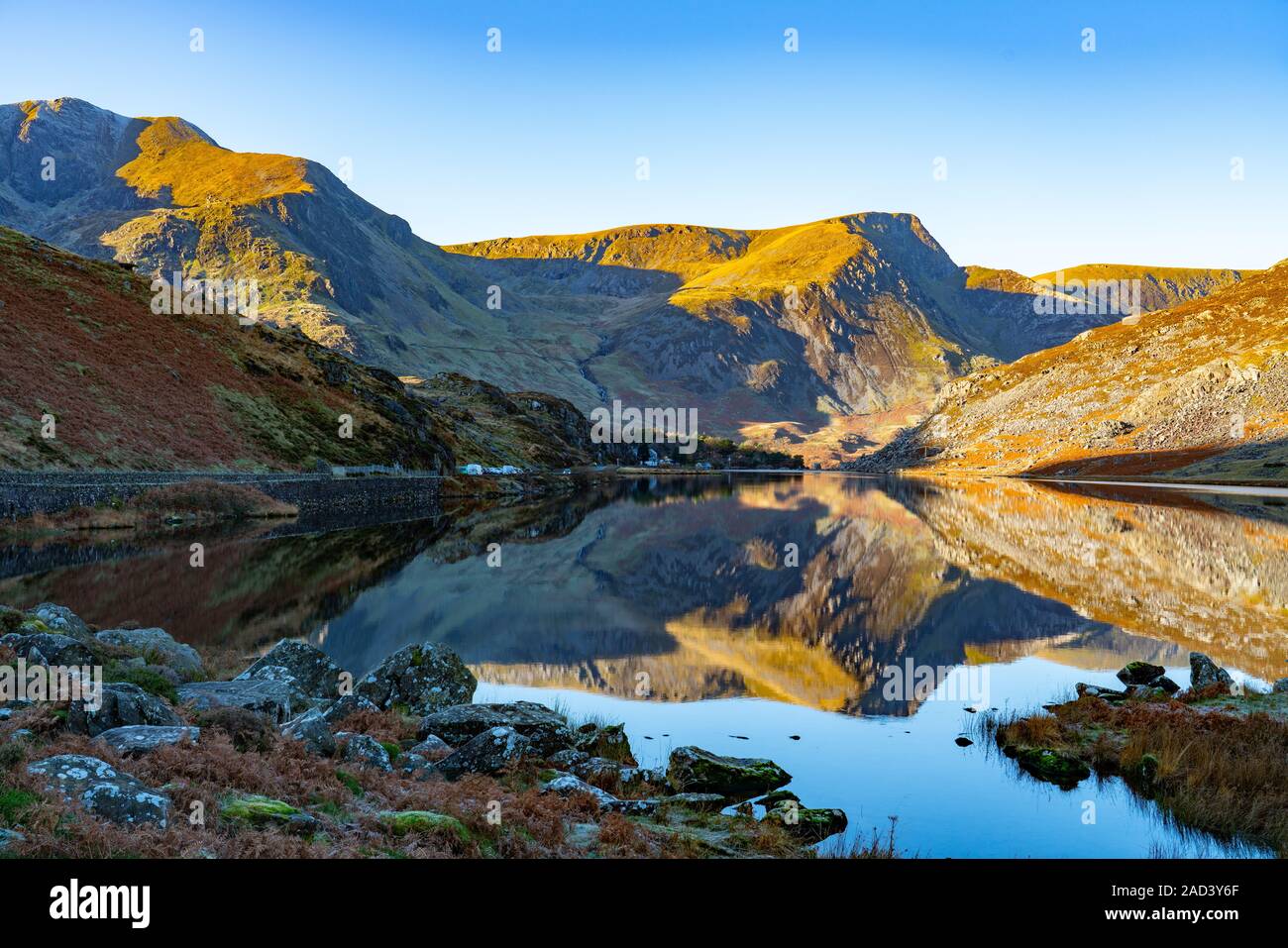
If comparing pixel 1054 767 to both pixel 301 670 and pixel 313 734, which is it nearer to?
pixel 313 734

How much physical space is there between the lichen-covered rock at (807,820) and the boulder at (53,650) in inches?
555

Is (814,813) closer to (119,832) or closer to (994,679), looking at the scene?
(119,832)

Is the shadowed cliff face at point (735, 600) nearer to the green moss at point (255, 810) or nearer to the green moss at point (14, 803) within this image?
the green moss at point (255, 810)

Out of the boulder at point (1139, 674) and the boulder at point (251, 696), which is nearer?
the boulder at point (251, 696)

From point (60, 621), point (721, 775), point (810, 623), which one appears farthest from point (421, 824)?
point (810, 623)

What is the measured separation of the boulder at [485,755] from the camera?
15242mm

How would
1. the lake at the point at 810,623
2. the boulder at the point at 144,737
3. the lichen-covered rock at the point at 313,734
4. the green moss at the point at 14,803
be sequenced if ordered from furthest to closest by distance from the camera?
1. the lake at the point at 810,623
2. the lichen-covered rock at the point at 313,734
3. the boulder at the point at 144,737
4. the green moss at the point at 14,803

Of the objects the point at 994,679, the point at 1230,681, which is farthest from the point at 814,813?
the point at 1230,681

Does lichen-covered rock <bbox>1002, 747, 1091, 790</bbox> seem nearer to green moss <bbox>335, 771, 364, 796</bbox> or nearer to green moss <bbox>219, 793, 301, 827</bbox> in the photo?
green moss <bbox>335, 771, 364, 796</bbox>

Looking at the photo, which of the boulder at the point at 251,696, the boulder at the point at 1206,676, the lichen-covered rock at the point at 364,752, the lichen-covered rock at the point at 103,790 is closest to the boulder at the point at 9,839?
the lichen-covered rock at the point at 103,790

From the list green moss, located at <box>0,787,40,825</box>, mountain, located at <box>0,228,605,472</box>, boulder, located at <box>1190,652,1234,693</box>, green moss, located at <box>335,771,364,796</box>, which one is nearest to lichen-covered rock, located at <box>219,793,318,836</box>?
green moss, located at <box>335,771,364,796</box>

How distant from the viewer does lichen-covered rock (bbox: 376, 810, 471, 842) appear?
10633 mm

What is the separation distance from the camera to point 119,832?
8.49 meters

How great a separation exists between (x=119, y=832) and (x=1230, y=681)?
26.0 metres
